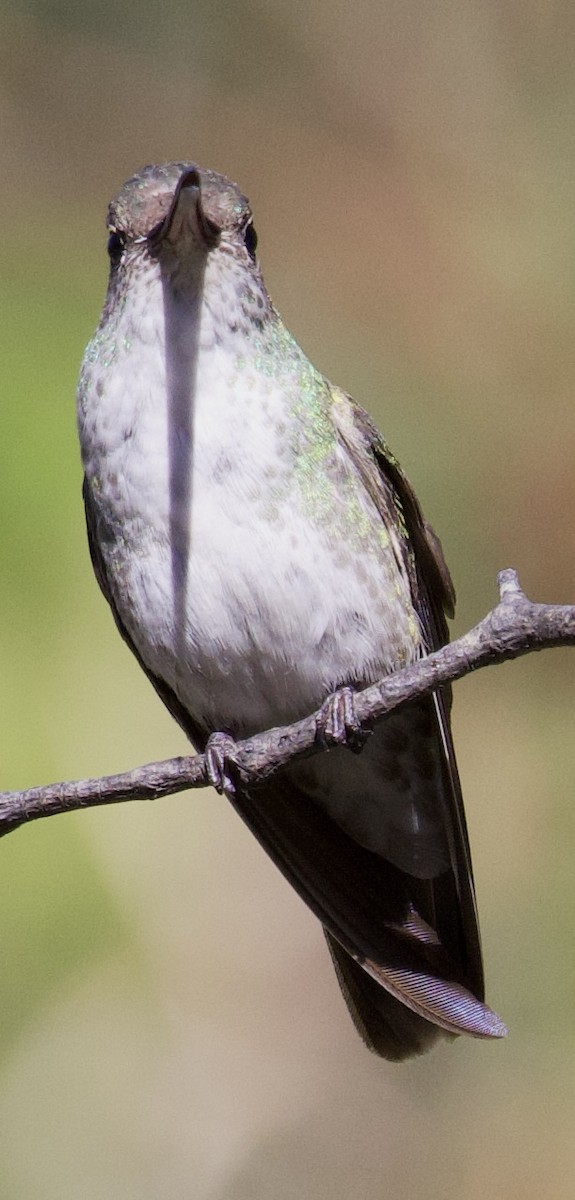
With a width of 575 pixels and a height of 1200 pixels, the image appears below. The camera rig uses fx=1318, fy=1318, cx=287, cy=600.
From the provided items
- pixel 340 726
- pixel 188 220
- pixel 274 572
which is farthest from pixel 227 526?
pixel 188 220

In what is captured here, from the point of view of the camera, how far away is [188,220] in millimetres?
1982

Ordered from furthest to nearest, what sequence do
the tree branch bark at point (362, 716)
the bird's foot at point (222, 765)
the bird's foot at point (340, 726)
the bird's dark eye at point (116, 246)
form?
the bird's dark eye at point (116, 246)
the bird's foot at point (222, 765)
the bird's foot at point (340, 726)
the tree branch bark at point (362, 716)

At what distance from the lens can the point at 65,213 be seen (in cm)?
368

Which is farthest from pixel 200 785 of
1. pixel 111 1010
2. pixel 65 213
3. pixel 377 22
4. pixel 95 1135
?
pixel 377 22

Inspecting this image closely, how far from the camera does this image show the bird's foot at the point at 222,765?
1.88 metres

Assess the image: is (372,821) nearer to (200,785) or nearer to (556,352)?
(200,785)

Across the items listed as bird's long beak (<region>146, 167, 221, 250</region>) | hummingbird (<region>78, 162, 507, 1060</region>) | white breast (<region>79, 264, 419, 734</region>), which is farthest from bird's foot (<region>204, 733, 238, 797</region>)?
bird's long beak (<region>146, 167, 221, 250</region>)

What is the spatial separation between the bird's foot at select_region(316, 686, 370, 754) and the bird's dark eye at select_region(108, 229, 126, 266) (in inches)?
32.3

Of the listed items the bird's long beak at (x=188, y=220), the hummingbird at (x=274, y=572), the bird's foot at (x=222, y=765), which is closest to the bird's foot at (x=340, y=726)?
the hummingbird at (x=274, y=572)

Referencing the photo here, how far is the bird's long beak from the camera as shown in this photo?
6.31 feet

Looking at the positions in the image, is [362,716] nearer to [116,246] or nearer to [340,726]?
[340,726]

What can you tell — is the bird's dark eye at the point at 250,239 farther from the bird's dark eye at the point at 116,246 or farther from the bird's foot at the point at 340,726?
the bird's foot at the point at 340,726

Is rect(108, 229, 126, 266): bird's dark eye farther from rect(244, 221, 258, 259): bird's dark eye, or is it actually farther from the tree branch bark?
the tree branch bark

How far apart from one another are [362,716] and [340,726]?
0.24 feet
